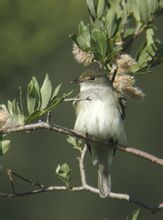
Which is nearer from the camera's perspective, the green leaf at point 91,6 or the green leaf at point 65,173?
the green leaf at point 91,6

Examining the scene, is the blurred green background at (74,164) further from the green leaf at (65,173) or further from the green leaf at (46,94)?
the green leaf at (46,94)

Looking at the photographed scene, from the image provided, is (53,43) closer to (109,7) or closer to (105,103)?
(109,7)

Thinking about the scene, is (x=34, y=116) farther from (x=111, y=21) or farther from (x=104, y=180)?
(x=104, y=180)

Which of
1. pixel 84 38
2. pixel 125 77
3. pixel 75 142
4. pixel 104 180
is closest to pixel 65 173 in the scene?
pixel 75 142

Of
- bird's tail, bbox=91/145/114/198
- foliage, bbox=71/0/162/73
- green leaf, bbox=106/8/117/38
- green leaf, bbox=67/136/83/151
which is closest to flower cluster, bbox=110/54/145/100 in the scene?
foliage, bbox=71/0/162/73

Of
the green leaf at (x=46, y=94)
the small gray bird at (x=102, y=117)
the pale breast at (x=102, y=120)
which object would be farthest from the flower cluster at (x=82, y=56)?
the pale breast at (x=102, y=120)

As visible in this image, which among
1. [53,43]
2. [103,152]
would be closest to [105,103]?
[103,152]

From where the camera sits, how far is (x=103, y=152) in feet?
15.7

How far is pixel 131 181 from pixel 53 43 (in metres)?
6.75

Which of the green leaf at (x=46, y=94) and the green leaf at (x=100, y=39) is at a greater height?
the green leaf at (x=100, y=39)

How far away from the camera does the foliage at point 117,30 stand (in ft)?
9.63

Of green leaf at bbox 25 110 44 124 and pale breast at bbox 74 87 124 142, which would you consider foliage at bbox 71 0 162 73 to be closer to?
green leaf at bbox 25 110 44 124

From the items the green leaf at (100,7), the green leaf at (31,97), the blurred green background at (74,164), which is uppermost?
the green leaf at (100,7)

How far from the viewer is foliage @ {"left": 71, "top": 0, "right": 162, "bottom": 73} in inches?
116
